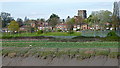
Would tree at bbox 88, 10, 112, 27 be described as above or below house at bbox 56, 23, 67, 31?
above

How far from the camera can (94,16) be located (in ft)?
235

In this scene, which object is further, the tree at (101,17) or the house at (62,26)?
the house at (62,26)

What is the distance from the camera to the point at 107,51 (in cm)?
1720

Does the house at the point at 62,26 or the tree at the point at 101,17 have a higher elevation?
the tree at the point at 101,17

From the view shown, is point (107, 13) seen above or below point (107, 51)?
above

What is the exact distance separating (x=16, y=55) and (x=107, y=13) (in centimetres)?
5539

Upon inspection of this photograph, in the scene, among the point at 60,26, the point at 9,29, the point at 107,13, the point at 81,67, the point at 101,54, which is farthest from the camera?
the point at 60,26

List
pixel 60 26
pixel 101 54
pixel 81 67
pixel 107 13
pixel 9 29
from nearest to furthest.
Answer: pixel 81 67 → pixel 101 54 → pixel 9 29 → pixel 107 13 → pixel 60 26

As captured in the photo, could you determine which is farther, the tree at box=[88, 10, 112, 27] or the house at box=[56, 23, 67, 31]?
the house at box=[56, 23, 67, 31]

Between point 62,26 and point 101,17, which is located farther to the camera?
point 62,26

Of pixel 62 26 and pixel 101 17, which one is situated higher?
pixel 101 17

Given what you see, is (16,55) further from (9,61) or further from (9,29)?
(9,29)

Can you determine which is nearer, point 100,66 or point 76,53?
point 100,66

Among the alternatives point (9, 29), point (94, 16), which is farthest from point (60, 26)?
point (9, 29)
